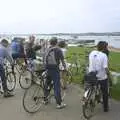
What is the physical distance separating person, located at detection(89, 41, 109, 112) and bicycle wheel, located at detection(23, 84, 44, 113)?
1.54 meters

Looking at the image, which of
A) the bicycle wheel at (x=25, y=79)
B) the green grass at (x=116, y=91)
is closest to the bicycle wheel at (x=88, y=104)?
the green grass at (x=116, y=91)

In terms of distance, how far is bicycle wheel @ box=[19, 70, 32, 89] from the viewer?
14709 millimetres

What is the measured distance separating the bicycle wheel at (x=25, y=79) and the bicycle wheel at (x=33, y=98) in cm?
396

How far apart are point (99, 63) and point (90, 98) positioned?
3.34ft

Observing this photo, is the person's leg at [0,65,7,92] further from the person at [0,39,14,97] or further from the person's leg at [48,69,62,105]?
the person's leg at [48,69,62,105]

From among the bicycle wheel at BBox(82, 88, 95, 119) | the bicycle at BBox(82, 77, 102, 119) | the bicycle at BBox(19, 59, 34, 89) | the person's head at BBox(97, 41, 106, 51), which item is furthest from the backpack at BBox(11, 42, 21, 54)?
the bicycle wheel at BBox(82, 88, 95, 119)

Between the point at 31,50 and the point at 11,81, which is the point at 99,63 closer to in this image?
the point at 11,81

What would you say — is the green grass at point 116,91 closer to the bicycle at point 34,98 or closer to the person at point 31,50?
the bicycle at point 34,98

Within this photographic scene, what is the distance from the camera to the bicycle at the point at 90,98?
9453 millimetres

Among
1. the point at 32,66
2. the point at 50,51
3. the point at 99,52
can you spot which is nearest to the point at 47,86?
the point at 50,51

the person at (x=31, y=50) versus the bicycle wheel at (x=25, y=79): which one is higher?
the person at (x=31, y=50)

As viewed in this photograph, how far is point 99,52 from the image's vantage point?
10.2 meters

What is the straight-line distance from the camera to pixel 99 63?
1015cm

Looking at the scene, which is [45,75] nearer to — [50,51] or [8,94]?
[50,51]
